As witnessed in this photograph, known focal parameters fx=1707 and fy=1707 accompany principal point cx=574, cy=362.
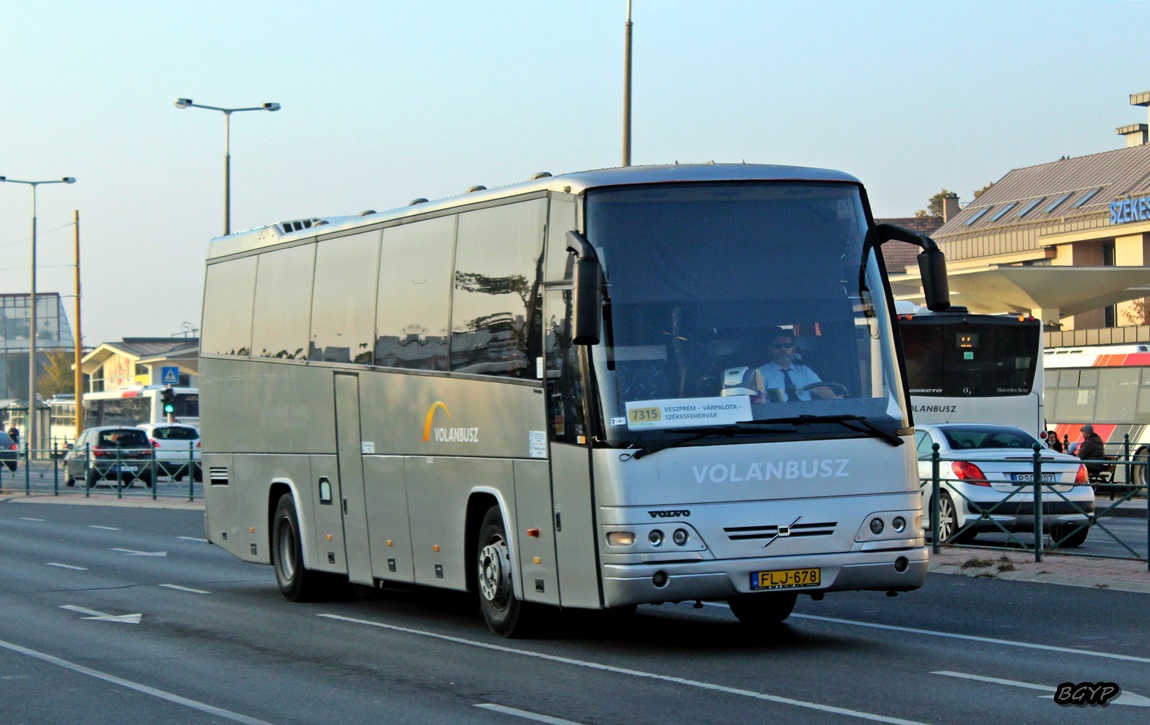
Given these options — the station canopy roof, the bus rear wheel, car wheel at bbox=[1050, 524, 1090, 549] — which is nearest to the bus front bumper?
the bus rear wheel

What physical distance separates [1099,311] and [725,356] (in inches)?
2261

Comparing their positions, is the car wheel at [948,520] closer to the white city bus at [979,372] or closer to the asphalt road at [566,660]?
the asphalt road at [566,660]

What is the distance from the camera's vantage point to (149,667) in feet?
40.3

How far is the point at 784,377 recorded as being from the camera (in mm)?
11742

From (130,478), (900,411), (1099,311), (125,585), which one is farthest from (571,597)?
(1099,311)

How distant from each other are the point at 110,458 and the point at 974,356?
23.7 metres

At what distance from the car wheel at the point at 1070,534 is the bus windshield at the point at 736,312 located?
7.34 metres

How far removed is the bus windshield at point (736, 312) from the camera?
38.2ft

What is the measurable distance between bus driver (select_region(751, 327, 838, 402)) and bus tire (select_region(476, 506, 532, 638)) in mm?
2534

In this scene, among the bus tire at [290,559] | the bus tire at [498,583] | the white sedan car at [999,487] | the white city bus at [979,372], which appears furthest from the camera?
the white city bus at [979,372]

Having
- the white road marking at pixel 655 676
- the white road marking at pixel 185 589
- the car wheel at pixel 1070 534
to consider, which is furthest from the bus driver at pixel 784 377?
the white road marking at pixel 185 589

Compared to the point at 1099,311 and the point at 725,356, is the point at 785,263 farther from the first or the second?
the point at 1099,311

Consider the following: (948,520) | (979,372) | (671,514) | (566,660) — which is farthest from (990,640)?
(979,372)

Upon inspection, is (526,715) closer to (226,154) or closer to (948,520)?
(948,520)
